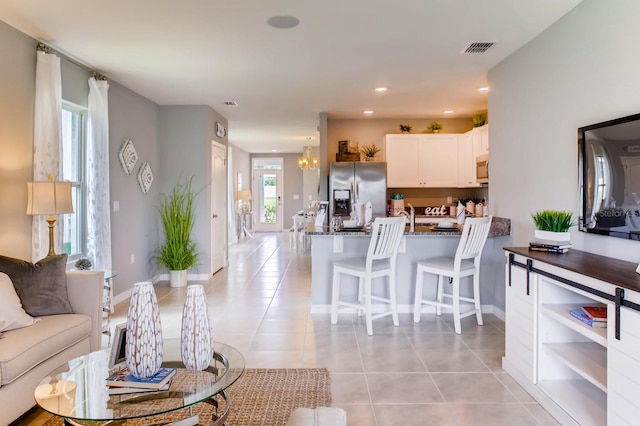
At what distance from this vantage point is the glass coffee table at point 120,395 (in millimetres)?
1550

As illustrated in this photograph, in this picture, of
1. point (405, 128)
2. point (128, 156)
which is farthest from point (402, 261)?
point (128, 156)

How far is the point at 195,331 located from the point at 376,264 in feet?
8.08

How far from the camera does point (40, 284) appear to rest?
2707mm

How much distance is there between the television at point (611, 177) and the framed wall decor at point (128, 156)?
15.3 ft

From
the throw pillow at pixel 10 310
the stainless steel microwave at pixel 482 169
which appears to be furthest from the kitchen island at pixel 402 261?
the throw pillow at pixel 10 310

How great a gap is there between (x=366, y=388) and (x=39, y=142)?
319cm

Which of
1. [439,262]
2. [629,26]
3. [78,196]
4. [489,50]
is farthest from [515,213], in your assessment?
[78,196]

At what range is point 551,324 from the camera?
99.2 inches

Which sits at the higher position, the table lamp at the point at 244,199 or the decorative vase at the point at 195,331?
the table lamp at the point at 244,199

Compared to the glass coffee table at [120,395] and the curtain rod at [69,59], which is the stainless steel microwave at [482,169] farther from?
the curtain rod at [69,59]

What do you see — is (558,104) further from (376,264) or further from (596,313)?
(376,264)

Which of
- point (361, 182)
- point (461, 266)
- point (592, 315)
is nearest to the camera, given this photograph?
point (592, 315)

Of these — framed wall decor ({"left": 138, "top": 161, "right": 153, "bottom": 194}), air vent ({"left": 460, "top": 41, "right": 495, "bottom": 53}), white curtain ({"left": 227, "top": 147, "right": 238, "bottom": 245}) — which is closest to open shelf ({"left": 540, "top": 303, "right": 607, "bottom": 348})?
air vent ({"left": 460, "top": 41, "right": 495, "bottom": 53})

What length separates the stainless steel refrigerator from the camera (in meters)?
6.38
